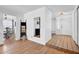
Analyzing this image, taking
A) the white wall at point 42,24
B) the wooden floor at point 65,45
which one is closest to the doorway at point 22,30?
the white wall at point 42,24

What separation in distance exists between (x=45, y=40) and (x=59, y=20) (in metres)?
5.69

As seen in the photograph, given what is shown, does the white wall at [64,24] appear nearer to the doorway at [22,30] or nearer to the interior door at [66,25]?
the interior door at [66,25]

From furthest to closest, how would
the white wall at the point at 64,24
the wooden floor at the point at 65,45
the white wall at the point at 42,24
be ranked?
the white wall at the point at 64,24
the white wall at the point at 42,24
the wooden floor at the point at 65,45

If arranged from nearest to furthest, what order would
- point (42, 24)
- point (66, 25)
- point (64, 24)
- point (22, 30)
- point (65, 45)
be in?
point (65, 45) < point (42, 24) < point (22, 30) < point (66, 25) < point (64, 24)

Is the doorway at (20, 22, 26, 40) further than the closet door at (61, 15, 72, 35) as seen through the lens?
No

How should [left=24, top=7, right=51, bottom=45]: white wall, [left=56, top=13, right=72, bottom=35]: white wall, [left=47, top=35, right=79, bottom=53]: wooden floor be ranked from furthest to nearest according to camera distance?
[left=56, top=13, right=72, bottom=35]: white wall
[left=24, top=7, right=51, bottom=45]: white wall
[left=47, top=35, right=79, bottom=53]: wooden floor

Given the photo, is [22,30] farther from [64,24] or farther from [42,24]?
[64,24]

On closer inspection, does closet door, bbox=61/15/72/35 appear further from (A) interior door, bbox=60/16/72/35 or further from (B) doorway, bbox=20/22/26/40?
(B) doorway, bbox=20/22/26/40

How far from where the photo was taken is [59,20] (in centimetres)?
1030

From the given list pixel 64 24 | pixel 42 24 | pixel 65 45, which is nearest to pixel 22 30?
pixel 42 24

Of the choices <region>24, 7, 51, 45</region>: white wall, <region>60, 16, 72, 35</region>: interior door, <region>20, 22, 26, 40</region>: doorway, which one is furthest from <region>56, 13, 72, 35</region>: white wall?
<region>20, 22, 26, 40</region>: doorway

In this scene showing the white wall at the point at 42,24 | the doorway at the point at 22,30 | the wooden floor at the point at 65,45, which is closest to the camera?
the wooden floor at the point at 65,45
